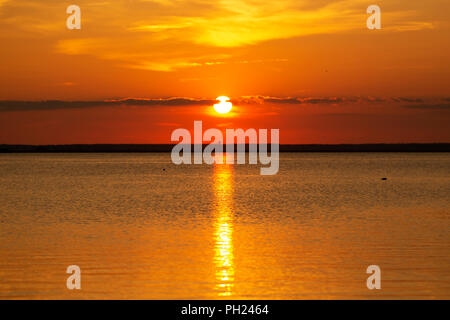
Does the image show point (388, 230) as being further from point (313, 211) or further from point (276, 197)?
point (276, 197)

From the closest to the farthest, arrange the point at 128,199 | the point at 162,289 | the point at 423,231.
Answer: the point at 162,289 → the point at 423,231 → the point at 128,199

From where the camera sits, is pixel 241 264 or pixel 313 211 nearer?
pixel 241 264

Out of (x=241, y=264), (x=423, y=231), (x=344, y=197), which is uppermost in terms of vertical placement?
(x=344, y=197)

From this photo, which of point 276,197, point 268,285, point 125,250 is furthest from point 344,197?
point 268,285

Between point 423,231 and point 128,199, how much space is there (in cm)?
3036

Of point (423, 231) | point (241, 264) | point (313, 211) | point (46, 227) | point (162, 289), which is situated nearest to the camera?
point (162, 289)

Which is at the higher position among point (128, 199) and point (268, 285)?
point (128, 199)

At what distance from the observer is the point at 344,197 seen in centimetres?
5703

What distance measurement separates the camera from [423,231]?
31.3 metres

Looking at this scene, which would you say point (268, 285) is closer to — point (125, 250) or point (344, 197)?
point (125, 250)
